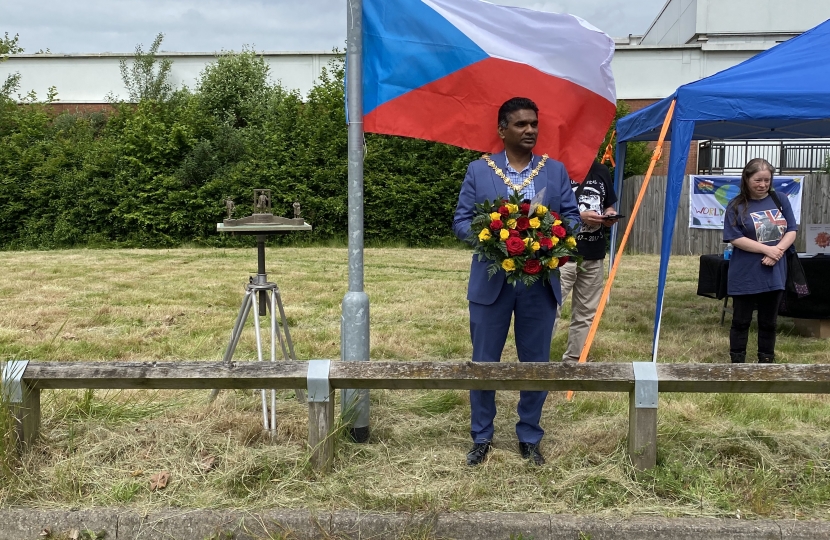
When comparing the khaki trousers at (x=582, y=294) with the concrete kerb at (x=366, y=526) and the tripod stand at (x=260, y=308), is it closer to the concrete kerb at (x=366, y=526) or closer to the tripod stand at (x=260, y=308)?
the tripod stand at (x=260, y=308)

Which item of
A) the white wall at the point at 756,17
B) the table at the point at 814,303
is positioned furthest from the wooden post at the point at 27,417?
the white wall at the point at 756,17

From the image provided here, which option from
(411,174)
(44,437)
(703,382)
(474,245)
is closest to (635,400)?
(703,382)

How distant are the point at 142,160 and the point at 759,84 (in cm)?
1669

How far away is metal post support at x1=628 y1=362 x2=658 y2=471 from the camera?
146 inches

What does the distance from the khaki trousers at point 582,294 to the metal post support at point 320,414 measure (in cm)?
284

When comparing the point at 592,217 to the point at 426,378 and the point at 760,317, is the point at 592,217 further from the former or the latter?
the point at 426,378

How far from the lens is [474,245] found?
3.85m

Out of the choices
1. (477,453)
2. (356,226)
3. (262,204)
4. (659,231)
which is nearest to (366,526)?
(477,453)

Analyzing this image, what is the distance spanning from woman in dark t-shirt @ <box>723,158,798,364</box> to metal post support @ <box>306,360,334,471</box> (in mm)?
3920

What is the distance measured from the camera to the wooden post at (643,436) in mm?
3787

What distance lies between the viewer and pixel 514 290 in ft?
13.0

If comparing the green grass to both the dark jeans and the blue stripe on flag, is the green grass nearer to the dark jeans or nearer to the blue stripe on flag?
the dark jeans

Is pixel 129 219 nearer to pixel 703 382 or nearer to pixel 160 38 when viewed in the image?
pixel 160 38

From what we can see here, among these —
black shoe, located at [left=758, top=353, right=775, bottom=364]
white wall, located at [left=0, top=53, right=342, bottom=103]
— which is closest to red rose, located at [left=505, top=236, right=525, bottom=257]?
black shoe, located at [left=758, top=353, right=775, bottom=364]
